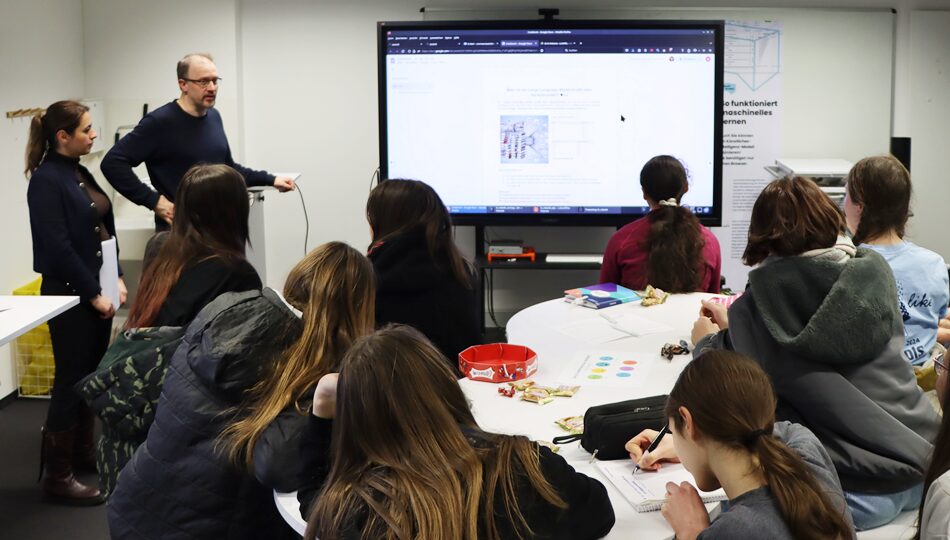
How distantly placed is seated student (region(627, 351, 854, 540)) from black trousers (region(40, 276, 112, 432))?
2797mm

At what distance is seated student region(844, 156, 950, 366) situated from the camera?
3188 millimetres

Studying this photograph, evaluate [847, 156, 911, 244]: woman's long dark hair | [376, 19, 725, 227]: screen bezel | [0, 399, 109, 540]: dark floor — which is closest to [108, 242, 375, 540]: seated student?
[0, 399, 109, 540]: dark floor

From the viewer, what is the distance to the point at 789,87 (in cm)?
598

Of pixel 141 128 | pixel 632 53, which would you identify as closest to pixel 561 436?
pixel 141 128

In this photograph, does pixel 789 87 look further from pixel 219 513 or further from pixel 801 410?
pixel 219 513

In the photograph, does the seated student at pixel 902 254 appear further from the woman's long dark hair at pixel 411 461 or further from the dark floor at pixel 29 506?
the dark floor at pixel 29 506

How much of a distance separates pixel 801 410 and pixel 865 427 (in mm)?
141

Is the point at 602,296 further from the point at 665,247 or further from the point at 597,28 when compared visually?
the point at 597,28

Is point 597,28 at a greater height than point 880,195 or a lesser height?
greater

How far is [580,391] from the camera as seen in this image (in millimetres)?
2893

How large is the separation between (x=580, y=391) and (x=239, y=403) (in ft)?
3.41

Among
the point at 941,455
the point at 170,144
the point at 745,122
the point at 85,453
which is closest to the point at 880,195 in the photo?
the point at 941,455

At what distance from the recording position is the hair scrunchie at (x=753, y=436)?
6.00 ft

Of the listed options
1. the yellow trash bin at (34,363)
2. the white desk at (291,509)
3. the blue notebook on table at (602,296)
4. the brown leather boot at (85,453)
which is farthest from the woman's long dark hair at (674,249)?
the yellow trash bin at (34,363)
